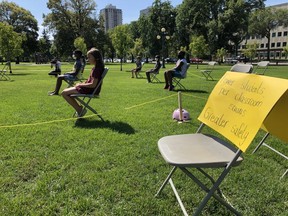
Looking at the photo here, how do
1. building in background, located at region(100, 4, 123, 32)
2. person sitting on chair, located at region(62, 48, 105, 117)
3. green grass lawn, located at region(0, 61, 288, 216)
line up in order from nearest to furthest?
green grass lawn, located at region(0, 61, 288, 216)
person sitting on chair, located at region(62, 48, 105, 117)
building in background, located at region(100, 4, 123, 32)

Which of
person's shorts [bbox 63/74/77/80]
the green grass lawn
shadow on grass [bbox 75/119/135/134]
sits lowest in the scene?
the green grass lawn

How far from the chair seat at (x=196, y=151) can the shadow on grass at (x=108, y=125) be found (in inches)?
99.3

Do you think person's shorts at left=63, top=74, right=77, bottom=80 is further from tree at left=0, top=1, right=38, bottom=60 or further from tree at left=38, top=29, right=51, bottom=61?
tree at left=38, top=29, right=51, bottom=61

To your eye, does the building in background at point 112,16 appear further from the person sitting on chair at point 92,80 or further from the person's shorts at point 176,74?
the person sitting on chair at point 92,80

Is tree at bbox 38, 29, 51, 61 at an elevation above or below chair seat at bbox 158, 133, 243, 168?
above

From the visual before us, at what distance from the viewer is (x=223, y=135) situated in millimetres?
2480

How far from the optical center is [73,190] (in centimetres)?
300

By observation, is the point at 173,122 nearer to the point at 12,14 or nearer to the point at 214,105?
the point at 214,105

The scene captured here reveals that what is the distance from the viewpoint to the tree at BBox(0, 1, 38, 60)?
5692 centimetres

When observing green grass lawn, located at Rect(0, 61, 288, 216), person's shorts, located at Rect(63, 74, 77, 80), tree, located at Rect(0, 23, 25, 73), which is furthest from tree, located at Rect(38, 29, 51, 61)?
green grass lawn, located at Rect(0, 61, 288, 216)

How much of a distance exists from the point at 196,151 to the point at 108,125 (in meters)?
Result: 3.37

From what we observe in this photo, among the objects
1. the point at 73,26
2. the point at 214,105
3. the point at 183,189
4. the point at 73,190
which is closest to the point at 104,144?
the point at 73,190

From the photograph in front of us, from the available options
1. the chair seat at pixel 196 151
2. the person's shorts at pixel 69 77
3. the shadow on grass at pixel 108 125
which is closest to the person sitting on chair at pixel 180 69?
the person's shorts at pixel 69 77

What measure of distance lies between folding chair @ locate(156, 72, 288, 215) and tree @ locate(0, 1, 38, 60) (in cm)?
5966
